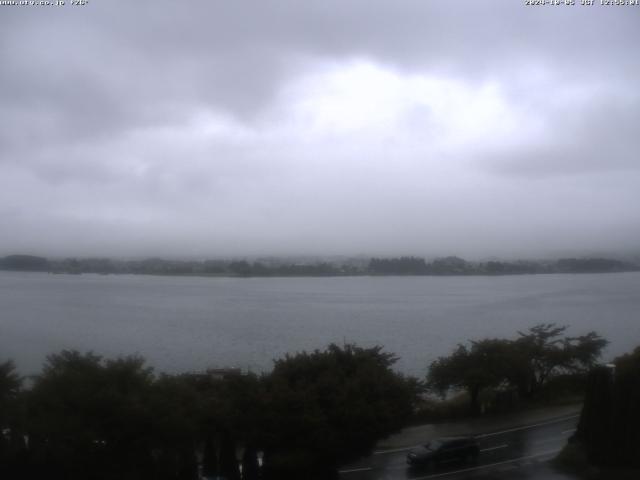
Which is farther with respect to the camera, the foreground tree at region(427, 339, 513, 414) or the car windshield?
the foreground tree at region(427, 339, 513, 414)

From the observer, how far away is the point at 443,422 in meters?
17.3

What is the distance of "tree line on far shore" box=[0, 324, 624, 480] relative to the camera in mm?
8992

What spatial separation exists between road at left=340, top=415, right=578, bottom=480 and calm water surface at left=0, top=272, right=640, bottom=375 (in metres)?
7.78

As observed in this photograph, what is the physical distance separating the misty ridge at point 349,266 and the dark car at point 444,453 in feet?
98.0

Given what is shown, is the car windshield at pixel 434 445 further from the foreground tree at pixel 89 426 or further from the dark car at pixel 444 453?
the foreground tree at pixel 89 426

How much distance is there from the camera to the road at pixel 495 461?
11.5m

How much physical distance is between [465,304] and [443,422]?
26.1m

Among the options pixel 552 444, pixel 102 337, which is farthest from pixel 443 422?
pixel 102 337

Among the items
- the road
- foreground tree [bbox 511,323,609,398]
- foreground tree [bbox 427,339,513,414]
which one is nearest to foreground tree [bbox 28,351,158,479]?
the road

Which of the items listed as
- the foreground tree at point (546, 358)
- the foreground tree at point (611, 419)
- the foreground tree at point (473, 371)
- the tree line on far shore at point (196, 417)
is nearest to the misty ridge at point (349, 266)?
the foreground tree at point (546, 358)

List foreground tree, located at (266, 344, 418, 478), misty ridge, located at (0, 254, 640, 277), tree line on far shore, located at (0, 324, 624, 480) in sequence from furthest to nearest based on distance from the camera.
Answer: misty ridge, located at (0, 254, 640, 277)
foreground tree, located at (266, 344, 418, 478)
tree line on far shore, located at (0, 324, 624, 480)

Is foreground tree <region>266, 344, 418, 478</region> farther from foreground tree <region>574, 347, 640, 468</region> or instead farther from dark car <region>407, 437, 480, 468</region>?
foreground tree <region>574, 347, 640, 468</region>

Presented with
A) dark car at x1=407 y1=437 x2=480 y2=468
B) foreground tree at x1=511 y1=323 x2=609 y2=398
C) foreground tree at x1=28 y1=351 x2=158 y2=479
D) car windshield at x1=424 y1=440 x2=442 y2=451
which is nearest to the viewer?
foreground tree at x1=28 y1=351 x2=158 y2=479

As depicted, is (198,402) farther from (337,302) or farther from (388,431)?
(337,302)
